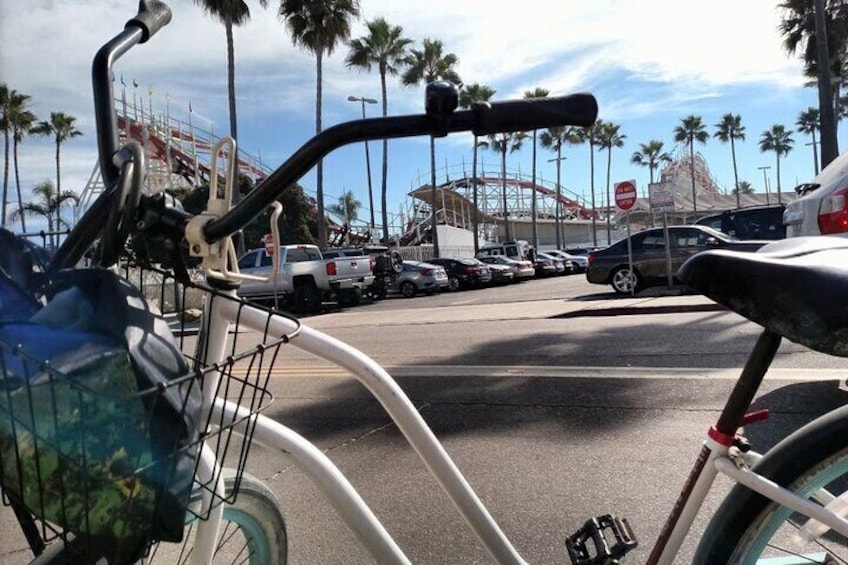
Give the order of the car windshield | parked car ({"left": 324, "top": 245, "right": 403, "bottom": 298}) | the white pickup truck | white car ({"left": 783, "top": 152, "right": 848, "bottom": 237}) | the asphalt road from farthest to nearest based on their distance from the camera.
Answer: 1. parked car ({"left": 324, "top": 245, "right": 403, "bottom": 298})
2. the white pickup truck
3. the car windshield
4. white car ({"left": 783, "top": 152, "right": 848, "bottom": 237})
5. the asphalt road

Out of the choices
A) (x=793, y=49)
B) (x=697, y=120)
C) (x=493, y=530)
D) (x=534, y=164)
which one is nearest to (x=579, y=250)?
(x=534, y=164)

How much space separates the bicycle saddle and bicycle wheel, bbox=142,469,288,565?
1257 millimetres

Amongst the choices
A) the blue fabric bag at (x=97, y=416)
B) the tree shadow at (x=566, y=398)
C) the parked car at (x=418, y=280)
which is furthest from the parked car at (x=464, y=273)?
the blue fabric bag at (x=97, y=416)

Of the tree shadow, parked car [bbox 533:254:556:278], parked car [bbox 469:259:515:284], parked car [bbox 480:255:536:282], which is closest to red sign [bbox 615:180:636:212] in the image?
the tree shadow

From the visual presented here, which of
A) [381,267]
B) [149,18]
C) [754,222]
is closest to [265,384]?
[149,18]

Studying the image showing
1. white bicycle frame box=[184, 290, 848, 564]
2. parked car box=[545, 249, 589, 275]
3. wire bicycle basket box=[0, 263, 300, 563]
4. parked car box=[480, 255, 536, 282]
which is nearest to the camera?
wire bicycle basket box=[0, 263, 300, 563]

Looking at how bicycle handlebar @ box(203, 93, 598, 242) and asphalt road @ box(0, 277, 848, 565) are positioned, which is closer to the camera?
bicycle handlebar @ box(203, 93, 598, 242)

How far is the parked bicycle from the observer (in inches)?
44.8

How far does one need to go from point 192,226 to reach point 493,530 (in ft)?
3.52

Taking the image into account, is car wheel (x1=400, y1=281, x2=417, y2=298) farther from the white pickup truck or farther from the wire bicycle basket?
the wire bicycle basket

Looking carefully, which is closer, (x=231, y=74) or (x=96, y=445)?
(x=96, y=445)

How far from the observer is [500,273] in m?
30.1

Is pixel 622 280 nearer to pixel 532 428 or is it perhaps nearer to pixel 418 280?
pixel 418 280

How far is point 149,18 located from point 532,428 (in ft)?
13.2
